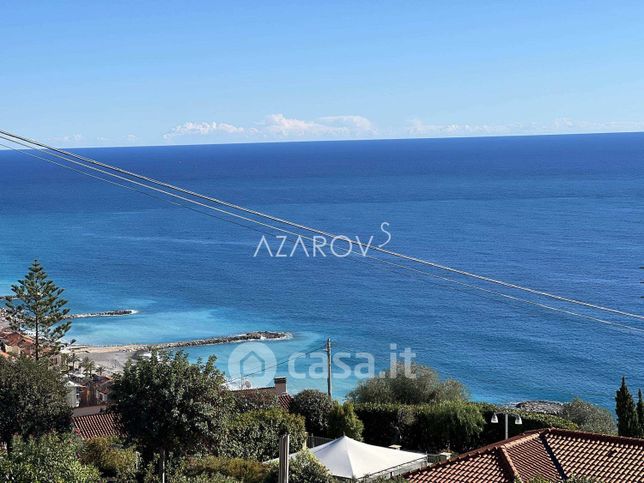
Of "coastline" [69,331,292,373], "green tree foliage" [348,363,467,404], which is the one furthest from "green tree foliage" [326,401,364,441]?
"coastline" [69,331,292,373]

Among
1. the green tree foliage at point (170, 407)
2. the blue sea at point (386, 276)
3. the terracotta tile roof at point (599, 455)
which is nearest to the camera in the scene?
the terracotta tile roof at point (599, 455)

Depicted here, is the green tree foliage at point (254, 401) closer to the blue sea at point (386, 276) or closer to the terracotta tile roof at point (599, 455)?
the terracotta tile roof at point (599, 455)

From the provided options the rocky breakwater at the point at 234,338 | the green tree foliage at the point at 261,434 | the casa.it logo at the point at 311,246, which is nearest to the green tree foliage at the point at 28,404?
the green tree foliage at the point at 261,434

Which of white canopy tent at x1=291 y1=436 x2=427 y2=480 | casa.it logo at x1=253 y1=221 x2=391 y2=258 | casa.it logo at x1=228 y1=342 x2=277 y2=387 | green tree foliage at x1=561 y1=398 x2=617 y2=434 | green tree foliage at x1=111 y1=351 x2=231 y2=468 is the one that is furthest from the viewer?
casa.it logo at x1=253 y1=221 x2=391 y2=258

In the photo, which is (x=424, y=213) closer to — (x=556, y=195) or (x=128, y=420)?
(x=556, y=195)

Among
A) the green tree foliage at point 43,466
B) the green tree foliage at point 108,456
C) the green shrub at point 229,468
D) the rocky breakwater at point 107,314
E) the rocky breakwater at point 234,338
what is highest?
the green tree foliage at point 43,466

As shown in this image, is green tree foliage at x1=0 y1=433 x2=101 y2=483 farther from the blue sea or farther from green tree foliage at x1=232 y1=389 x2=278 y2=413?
the blue sea
